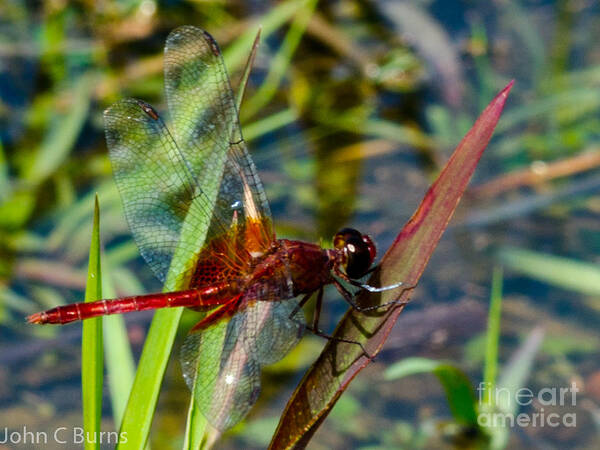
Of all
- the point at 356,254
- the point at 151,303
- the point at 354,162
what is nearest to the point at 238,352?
the point at 151,303

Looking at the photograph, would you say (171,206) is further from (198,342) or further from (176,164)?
(198,342)

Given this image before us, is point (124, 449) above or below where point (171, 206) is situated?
below

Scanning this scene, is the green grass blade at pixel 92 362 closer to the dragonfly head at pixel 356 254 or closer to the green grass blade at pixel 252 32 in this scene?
the dragonfly head at pixel 356 254

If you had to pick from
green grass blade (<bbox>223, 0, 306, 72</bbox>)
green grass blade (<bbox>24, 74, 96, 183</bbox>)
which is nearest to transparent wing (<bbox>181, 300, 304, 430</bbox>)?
green grass blade (<bbox>223, 0, 306, 72</bbox>)

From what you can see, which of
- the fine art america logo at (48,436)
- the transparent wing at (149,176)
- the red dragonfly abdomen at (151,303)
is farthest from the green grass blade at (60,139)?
the red dragonfly abdomen at (151,303)

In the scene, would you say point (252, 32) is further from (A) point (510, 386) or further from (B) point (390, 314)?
(B) point (390, 314)

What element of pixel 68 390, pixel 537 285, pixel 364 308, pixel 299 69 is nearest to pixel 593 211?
pixel 537 285

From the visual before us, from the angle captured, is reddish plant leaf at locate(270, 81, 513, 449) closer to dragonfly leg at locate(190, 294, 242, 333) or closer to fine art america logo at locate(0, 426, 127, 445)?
dragonfly leg at locate(190, 294, 242, 333)
